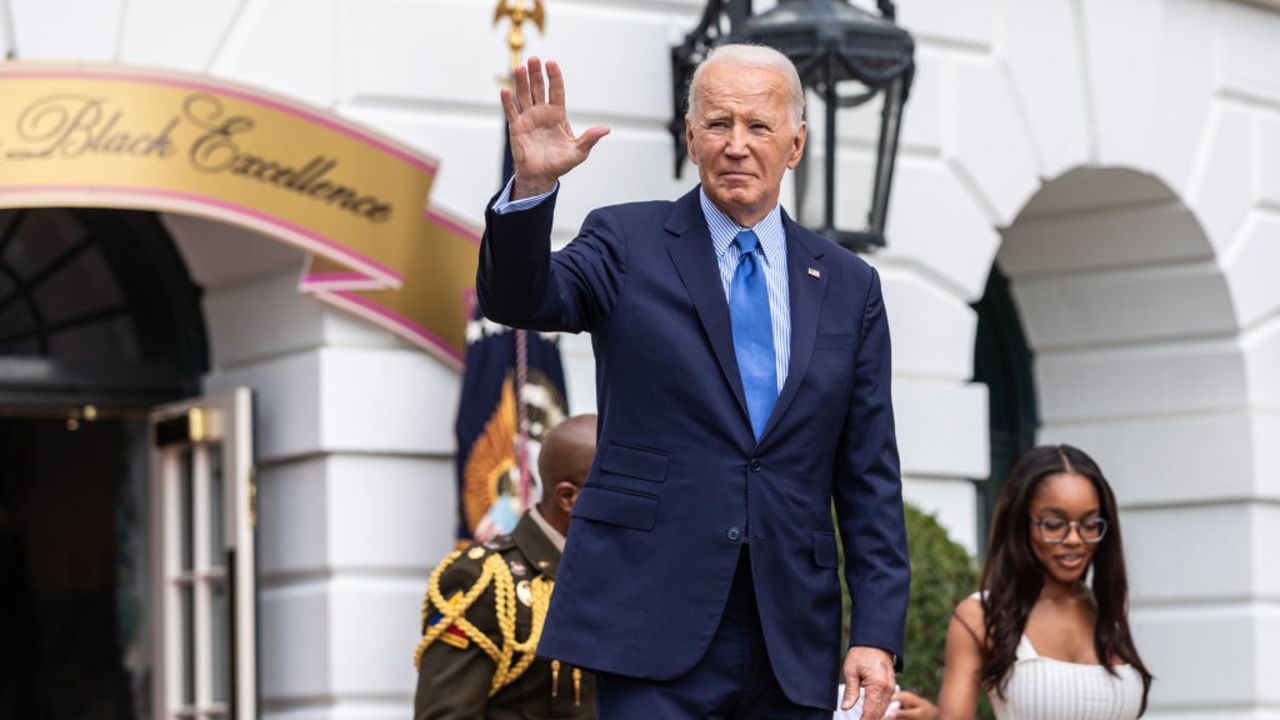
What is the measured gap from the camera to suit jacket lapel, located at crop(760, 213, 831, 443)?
3.80 m

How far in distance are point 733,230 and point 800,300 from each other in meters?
0.16

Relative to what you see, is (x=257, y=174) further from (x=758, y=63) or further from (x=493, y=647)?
(x=758, y=63)

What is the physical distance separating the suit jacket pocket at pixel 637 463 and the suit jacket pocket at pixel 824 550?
280mm

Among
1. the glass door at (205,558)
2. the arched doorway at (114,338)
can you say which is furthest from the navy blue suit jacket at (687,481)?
the arched doorway at (114,338)

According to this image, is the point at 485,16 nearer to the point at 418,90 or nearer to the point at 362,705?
the point at 418,90

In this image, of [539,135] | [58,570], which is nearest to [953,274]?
[58,570]

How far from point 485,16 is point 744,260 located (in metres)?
4.32

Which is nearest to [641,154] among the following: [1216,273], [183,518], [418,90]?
[418,90]

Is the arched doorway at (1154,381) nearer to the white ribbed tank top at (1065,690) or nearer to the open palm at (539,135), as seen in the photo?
the white ribbed tank top at (1065,690)

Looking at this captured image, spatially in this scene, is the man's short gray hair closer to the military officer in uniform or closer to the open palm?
the open palm

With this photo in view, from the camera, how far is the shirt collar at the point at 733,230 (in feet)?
12.8

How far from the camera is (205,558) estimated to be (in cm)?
801

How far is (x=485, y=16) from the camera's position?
8.05 meters

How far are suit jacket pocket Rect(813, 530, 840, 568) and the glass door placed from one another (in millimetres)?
4203
